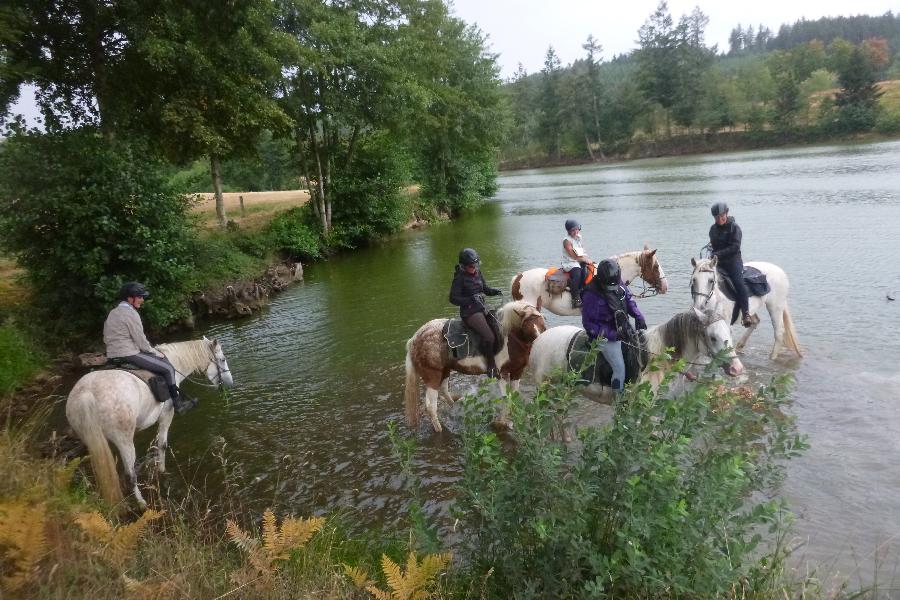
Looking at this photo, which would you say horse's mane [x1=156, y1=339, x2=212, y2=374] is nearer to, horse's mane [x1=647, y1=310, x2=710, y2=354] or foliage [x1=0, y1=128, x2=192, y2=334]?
foliage [x1=0, y1=128, x2=192, y2=334]

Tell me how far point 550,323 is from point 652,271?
2822mm

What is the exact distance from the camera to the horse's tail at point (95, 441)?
6223mm

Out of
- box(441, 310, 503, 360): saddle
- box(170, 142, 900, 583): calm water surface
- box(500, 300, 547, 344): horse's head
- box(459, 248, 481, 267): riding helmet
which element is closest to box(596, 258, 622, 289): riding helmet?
box(500, 300, 547, 344): horse's head

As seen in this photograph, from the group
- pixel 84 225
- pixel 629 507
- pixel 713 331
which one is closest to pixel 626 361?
pixel 713 331

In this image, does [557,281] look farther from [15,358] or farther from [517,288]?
[15,358]

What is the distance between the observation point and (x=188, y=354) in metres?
8.12

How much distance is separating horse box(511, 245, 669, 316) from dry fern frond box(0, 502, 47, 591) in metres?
8.66

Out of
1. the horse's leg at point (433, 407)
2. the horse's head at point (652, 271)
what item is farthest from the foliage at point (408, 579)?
the horse's head at point (652, 271)

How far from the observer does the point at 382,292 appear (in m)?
17.1

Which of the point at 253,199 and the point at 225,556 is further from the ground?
the point at 253,199

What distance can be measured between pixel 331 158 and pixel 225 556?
2431 centimetres

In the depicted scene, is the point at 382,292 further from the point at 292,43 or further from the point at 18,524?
the point at 18,524

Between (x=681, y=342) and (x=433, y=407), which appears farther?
(x=433, y=407)

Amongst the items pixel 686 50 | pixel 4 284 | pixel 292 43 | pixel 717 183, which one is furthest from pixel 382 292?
pixel 686 50
